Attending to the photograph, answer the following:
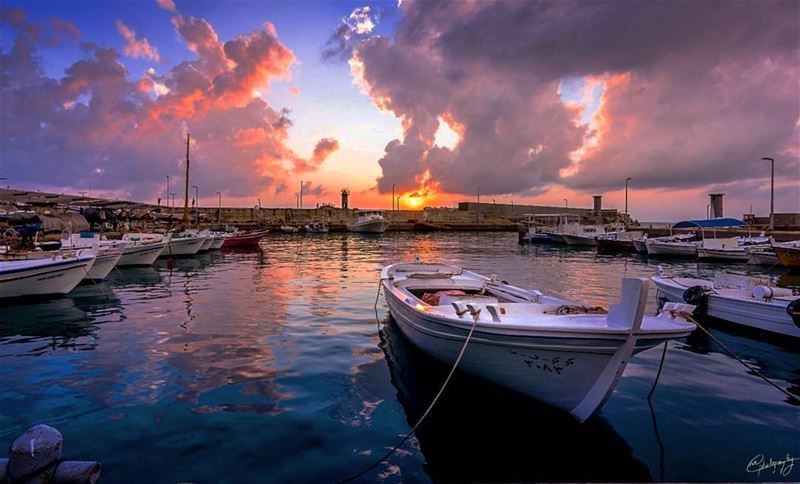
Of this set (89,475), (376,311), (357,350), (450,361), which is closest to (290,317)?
(376,311)

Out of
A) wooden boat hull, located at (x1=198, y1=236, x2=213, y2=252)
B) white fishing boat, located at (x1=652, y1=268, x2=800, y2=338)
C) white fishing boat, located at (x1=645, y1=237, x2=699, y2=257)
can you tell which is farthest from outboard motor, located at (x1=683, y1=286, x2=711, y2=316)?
wooden boat hull, located at (x1=198, y1=236, x2=213, y2=252)

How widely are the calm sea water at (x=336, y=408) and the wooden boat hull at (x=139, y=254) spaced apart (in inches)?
550

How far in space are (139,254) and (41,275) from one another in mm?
11960

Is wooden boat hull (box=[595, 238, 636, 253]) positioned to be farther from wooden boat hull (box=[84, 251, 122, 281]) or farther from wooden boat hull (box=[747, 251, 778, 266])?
wooden boat hull (box=[84, 251, 122, 281])

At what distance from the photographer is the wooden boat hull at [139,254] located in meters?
26.3

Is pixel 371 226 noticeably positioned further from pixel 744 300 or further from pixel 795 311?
pixel 795 311

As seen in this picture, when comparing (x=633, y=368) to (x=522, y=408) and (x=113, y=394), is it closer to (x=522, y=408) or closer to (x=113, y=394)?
(x=522, y=408)

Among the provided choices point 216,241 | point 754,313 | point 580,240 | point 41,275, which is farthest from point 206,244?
point 580,240

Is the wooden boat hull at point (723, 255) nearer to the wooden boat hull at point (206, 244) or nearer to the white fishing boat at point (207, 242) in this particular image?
the white fishing boat at point (207, 242)

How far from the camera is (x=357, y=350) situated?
10.4 metres

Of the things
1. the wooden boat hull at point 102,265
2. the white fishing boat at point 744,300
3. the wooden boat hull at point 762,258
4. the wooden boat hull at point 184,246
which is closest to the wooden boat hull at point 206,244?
the wooden boat hull at point 184,246

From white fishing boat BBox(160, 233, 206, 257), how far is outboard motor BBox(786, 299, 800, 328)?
110 ft

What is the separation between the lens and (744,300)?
12.4 meters

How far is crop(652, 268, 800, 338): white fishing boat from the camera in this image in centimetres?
1133
